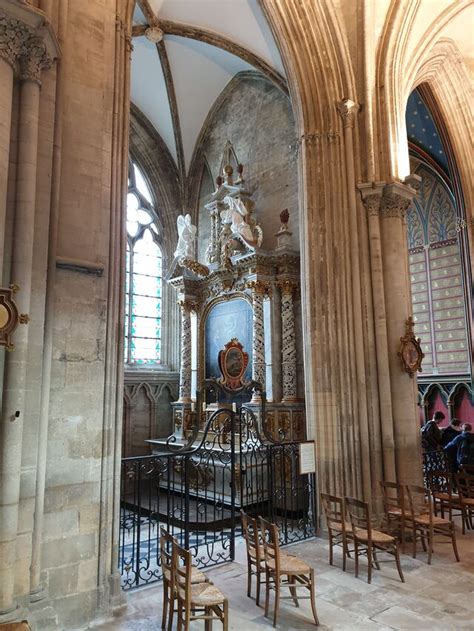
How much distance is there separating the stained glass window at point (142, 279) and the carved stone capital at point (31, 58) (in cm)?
Result: 878

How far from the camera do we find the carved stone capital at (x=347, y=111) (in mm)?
8938

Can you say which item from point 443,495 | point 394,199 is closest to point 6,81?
point 394,199

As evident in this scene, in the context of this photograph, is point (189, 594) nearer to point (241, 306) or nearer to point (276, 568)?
point (276, 568)

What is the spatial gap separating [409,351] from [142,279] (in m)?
8.14

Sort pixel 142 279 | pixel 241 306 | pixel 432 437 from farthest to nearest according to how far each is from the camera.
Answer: pixel 142 279 < pixel 241 306 < pixel 432 437

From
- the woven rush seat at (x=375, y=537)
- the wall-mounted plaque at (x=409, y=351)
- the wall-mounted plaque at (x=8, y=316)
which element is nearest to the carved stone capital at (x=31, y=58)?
the wall-mounted plaque at (x=8, y=316)

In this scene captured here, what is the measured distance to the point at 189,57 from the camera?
12.6 m

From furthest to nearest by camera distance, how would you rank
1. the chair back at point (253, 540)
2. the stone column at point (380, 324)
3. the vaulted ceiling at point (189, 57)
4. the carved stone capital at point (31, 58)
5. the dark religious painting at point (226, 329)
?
1. the dark religious painting at point (226, 329)
2. the vaulted ceiling at point (189, 57)
3. the stone column at point (380, 324)
4. the chair back at point (253, 540)
5. the carved stone capital at point (31, 58)

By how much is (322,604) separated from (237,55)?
10.7 meters

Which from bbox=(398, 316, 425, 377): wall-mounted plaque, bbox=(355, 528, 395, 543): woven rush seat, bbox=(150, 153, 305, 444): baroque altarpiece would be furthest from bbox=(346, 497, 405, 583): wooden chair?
bbox=(150, 153, 305, 444): baroque altarpiece

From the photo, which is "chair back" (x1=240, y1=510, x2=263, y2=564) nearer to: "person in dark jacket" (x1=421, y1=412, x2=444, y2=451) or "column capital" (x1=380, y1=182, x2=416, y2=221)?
"column capital" (x1=380, y1=182, x2=416, y2=221)

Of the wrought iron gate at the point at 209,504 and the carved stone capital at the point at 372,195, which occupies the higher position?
the carved stone capital at the point at 372,195

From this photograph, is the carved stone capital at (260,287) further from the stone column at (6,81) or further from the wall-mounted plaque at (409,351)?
the stone column at (6,81)

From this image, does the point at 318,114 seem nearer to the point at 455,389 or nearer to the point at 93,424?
the point at 93,424
